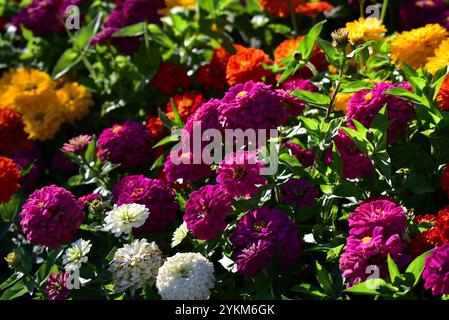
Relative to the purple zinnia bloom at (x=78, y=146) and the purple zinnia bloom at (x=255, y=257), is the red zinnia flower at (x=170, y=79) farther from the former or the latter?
the purple zinnia bloom at (x=255, y=257)

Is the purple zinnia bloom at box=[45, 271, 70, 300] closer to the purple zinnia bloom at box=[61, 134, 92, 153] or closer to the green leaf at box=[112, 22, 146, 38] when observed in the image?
the purple zinnia bloom at box=[61, 134, 92, 153]

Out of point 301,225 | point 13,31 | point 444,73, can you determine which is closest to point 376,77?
point 444,73

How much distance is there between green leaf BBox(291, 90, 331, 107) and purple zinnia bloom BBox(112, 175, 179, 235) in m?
0.47

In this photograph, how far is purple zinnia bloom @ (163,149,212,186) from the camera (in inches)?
85.5

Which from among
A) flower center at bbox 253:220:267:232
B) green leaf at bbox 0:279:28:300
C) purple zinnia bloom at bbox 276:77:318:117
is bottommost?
green leaf at bbox 0:279:28:300

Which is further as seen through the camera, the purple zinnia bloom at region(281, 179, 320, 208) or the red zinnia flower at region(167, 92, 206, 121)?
the red zinnia flower at region(167, 92, 206, 121)

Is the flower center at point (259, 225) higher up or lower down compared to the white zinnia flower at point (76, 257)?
higher up

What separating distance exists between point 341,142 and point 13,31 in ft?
6.84

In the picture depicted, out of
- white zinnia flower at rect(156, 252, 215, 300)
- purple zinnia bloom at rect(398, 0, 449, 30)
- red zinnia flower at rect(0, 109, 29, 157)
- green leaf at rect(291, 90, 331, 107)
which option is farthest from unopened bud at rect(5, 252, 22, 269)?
purple zinnia bloom at rect(398, 0, 449, 30)

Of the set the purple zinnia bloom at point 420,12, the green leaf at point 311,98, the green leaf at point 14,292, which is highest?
the green leaf at point 311,98

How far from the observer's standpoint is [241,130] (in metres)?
1.98

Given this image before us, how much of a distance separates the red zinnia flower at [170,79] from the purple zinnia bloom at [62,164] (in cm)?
44

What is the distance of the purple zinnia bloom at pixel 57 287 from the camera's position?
1.98m

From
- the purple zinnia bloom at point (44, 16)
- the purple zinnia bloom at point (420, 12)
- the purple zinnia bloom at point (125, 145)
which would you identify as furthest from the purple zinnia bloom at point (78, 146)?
the purple zinnia bloom at point (420, 12)
